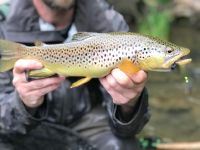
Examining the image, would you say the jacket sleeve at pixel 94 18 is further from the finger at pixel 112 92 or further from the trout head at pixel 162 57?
the trout head at pixel 162 57

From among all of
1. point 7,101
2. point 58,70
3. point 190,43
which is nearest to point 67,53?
point 58,70

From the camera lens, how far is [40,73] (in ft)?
8.76

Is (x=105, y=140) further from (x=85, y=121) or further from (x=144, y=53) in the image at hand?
(x=144, y=53)

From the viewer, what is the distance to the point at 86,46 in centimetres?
259

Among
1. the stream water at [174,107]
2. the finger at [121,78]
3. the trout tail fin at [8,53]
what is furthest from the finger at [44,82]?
the stream water at [174,107]

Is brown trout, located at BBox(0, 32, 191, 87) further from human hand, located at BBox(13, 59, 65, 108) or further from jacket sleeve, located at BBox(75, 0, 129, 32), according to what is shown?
jacket sleeve, located at BBox(75, 0, 129, 32)

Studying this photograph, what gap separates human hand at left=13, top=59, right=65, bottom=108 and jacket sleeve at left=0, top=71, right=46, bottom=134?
10.0 inches

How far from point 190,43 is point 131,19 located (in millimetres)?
995

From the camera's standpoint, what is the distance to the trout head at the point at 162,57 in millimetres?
2418

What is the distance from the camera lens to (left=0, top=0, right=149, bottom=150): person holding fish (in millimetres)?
3145

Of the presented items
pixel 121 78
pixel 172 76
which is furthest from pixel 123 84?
pixel 172 76

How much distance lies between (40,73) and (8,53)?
0.17m

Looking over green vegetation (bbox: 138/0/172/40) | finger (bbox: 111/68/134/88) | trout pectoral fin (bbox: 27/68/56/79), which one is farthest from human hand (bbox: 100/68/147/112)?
green vegetation (bbox: 138/0/172/40)

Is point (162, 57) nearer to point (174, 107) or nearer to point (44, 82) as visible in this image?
point (44, 82)
